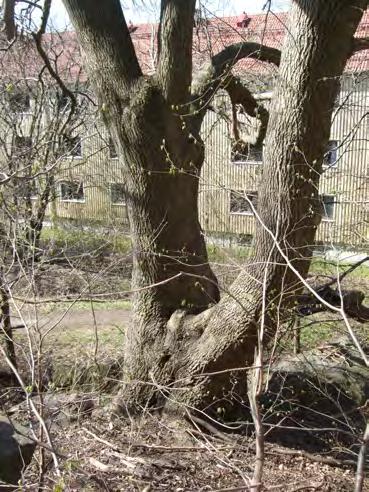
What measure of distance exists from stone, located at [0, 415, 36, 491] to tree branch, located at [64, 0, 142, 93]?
317cm

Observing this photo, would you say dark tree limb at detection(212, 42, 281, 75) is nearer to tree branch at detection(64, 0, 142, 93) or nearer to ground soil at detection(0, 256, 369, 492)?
tree branch at detection(64, 0, 142, 93)

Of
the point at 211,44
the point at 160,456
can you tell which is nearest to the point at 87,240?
the point at 211,44

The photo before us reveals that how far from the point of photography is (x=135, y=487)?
4762 millimetres

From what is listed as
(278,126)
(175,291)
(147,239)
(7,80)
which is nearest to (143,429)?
(175,291)

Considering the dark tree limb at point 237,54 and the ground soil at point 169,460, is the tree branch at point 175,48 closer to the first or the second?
the dark tree limb at point 237,54

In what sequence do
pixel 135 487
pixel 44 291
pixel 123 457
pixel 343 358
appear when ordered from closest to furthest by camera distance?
1. pixel 135 487
2. pixel 123 457
3. pixel 343 358
4. pixel 44 291

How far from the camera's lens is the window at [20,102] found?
1131cm

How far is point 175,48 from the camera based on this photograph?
522 centimetres

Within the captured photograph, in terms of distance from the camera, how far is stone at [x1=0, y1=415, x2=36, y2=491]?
344cm

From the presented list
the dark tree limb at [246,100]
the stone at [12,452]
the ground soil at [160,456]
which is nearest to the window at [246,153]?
the dark tree limb at [246,100]

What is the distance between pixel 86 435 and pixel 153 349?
1.06 m

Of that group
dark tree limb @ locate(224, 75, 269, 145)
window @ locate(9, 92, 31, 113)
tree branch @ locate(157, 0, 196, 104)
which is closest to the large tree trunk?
tree branch @ locate(157, 0, 196, 104)

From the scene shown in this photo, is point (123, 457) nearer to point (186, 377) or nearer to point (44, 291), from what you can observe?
point (186, 377)

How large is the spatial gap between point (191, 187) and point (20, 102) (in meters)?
7.49
